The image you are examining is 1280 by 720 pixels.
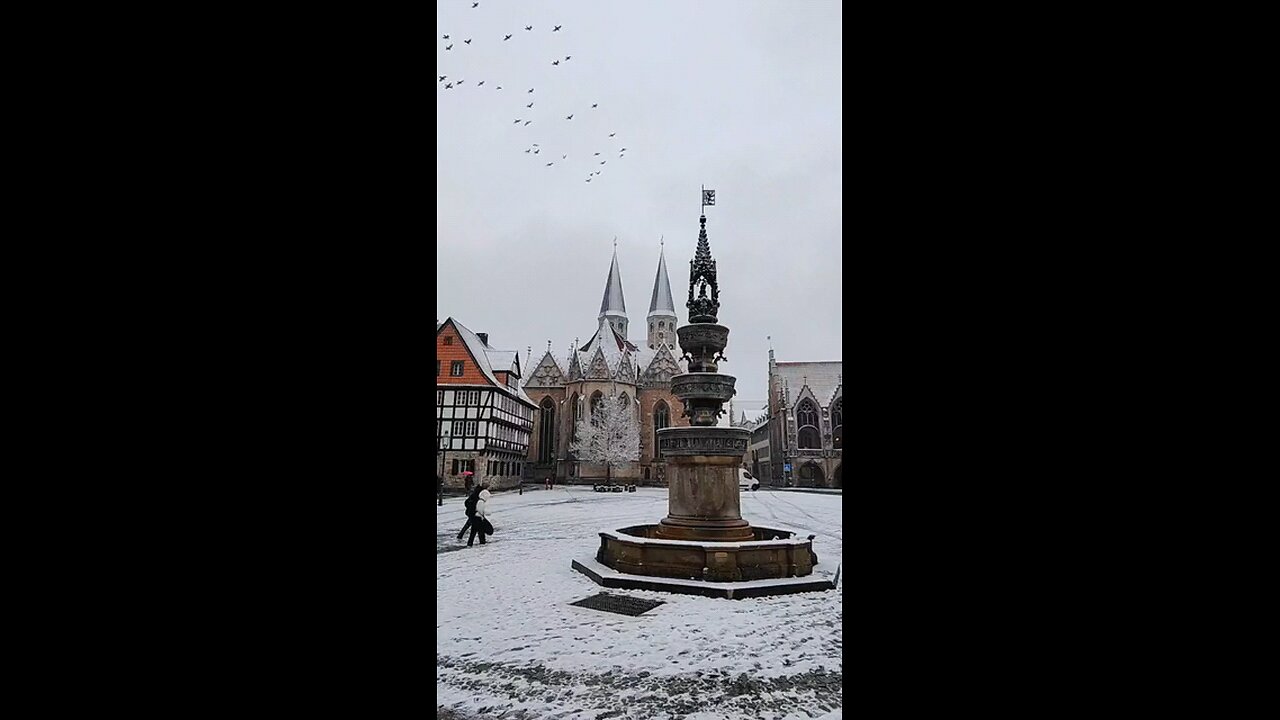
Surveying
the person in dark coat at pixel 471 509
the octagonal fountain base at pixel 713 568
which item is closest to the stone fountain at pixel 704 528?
the octagonal fountain base at pixel 713 568

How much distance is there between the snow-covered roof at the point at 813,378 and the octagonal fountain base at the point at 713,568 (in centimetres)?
4728

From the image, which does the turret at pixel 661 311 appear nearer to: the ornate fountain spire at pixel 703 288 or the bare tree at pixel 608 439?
the bare tree at pixel 608 439

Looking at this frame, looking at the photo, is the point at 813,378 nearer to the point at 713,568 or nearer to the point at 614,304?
the point at 614,304

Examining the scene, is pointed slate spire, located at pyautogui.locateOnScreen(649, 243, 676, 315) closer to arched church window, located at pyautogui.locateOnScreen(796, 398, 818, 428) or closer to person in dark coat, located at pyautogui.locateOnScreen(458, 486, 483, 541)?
arched church window, located at pyautogui.locateOnScreen(796, 398, 818, 428)

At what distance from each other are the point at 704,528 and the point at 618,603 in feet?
8.46

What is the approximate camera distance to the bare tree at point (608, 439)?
55625 mm

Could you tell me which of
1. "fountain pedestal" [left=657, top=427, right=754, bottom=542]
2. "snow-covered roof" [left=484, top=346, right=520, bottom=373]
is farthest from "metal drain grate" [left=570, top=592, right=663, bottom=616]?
"snow-covered roof" [left=484, top=346, right=520, bottom=373]

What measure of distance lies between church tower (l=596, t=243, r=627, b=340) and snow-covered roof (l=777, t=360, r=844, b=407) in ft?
77.8

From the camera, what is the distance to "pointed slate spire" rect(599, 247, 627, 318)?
79.9 meters

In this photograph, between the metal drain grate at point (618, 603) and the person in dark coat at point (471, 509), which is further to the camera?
the person in dark coat at point (471, 509)
